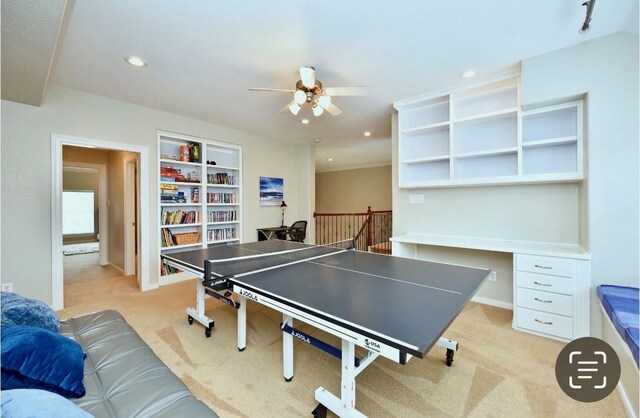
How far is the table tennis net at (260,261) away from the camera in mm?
1872

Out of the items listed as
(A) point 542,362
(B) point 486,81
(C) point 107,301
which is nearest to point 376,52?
(B) point 486,81

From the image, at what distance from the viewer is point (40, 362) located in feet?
→ 3.17

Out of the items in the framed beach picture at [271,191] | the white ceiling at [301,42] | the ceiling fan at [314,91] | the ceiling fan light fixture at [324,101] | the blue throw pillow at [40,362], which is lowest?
the blue throw pillow at [40,362]

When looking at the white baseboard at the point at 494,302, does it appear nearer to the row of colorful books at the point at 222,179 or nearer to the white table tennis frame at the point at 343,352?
the white table tennis frame at the point at 343,352

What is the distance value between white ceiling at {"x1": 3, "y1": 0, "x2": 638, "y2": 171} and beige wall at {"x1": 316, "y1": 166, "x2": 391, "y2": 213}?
18.8 ft

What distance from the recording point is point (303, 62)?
2639mm

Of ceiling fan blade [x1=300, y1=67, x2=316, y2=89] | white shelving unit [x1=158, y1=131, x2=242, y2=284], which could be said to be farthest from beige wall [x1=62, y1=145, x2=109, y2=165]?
ceiling fan blade [x1=300, y1=67, x2=316, y2=89]

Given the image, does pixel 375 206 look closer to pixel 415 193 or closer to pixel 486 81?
pixel 415 193

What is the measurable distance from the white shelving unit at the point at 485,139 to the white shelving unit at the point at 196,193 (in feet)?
10.4

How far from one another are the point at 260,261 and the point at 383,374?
1.27 meters

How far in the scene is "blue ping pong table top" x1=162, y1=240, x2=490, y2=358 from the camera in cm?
107

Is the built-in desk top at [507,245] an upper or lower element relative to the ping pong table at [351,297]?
upper

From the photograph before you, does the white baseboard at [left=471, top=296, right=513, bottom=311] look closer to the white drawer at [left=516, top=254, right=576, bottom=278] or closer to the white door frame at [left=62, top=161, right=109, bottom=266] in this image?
the white drawer at [left=516, top=254, right=576, bottom=278]

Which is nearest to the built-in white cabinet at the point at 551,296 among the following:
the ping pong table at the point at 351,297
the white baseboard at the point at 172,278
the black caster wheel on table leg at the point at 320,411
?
the ping pong table at the point at 351,297
